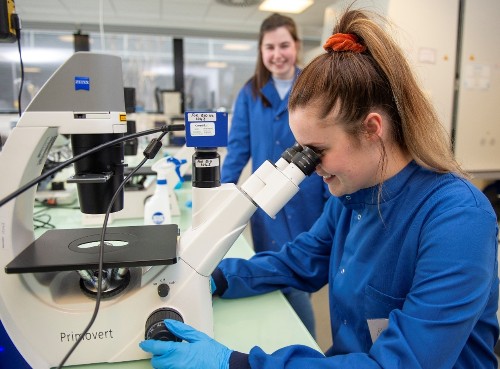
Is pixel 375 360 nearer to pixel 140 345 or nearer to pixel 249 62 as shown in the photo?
pixel 140 345

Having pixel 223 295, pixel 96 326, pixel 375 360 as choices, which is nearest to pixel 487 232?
pixel 375 360

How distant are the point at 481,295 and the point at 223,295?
566 millimetres

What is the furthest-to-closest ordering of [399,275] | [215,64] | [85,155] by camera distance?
1. [215,64]
2. [399,275]
3. [85,155]

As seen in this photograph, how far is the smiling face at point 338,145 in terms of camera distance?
0.73m

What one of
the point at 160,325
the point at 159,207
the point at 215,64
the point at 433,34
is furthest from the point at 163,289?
the point at 215,64

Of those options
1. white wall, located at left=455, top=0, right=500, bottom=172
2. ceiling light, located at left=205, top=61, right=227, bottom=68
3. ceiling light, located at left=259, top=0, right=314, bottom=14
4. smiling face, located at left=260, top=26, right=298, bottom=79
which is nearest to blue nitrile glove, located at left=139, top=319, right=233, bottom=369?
smiling face, located at left=260, top=26, right=298, bottom=79

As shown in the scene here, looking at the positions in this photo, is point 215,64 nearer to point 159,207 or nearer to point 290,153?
point 159,207

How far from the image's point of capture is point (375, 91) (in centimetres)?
72

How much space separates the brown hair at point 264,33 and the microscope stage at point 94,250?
117cm

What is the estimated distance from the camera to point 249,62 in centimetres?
574

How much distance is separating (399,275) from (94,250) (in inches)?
23.5

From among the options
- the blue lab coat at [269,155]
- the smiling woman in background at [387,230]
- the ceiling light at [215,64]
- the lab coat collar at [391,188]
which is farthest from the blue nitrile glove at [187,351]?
the ceiling light at [215,64]

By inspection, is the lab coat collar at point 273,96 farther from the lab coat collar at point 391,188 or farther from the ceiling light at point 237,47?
the ceiling light at point 237,47

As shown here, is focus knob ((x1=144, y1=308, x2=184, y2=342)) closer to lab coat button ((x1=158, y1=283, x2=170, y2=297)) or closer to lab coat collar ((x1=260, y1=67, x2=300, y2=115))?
lab coat button ((x1=158, y1=283, x2=170, y2=297))
